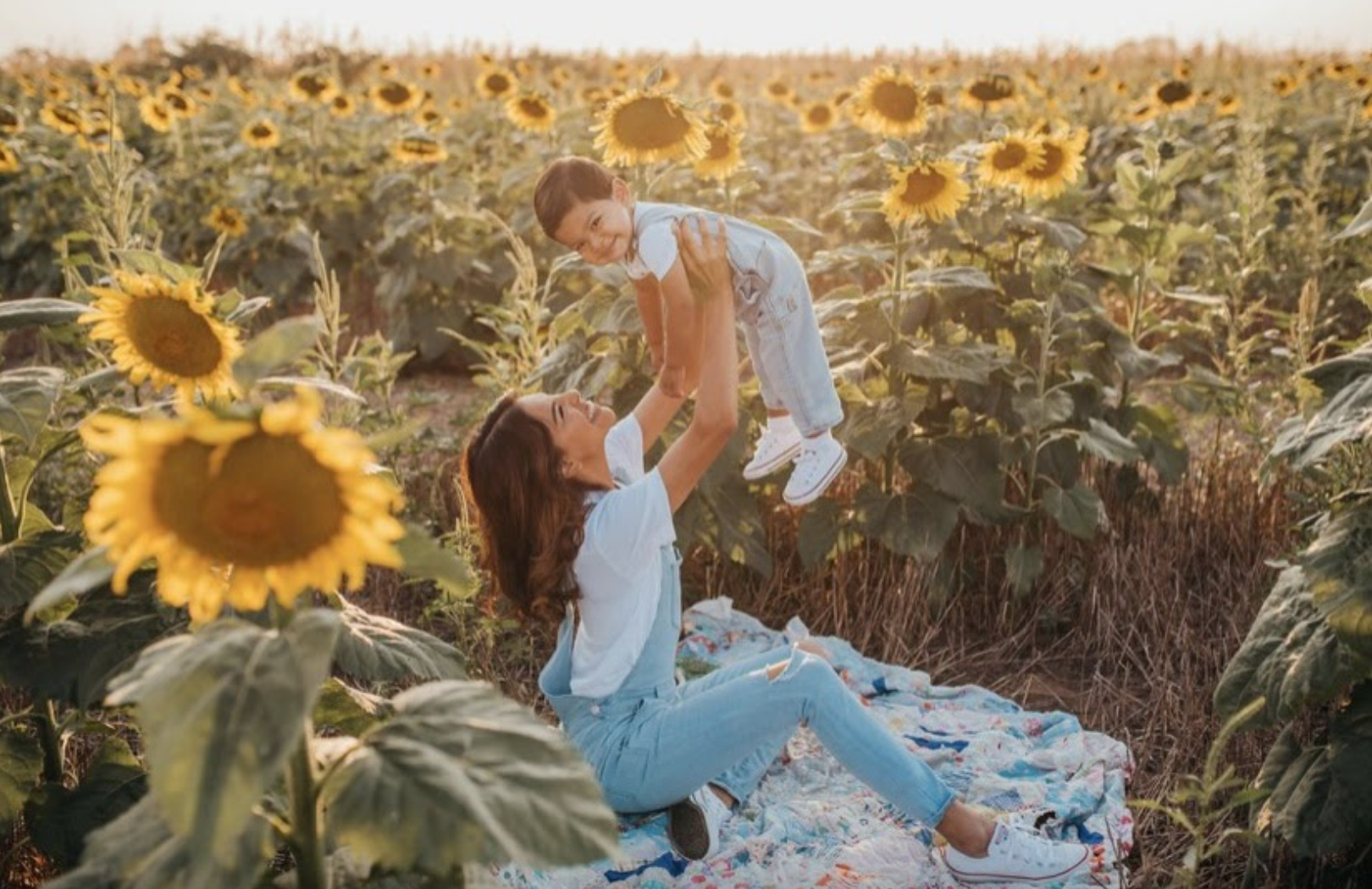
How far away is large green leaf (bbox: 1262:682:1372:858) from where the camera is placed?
247 cm

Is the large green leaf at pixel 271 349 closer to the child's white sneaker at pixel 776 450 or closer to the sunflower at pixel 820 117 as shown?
the child's white sneaker at pixel 776 450

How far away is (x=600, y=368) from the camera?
3.81 meters

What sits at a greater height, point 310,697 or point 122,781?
point 310,697

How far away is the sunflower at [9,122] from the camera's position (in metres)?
8.60

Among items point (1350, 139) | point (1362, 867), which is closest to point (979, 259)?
point (1362, 867)

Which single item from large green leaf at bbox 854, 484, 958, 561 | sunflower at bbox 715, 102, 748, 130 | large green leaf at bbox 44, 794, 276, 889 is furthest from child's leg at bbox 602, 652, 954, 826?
sunflower at bbox 715, 102, 748, 130

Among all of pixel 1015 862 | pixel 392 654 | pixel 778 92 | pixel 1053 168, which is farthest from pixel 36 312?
pixel 778 92

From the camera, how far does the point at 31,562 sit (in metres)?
2.16

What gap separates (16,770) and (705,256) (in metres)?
1.61

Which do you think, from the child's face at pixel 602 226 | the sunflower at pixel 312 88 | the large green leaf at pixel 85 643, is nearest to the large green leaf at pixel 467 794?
the large green leaf at pixel 85 643

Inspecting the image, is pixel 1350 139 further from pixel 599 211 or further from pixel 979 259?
pixel 599 211

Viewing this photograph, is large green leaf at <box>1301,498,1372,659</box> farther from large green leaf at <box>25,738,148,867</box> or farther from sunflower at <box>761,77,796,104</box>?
sunflower at <box>761,77,796,104</box>

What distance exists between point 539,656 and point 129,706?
1361 millimetres

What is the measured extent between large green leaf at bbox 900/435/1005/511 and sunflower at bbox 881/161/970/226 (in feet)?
2.16
